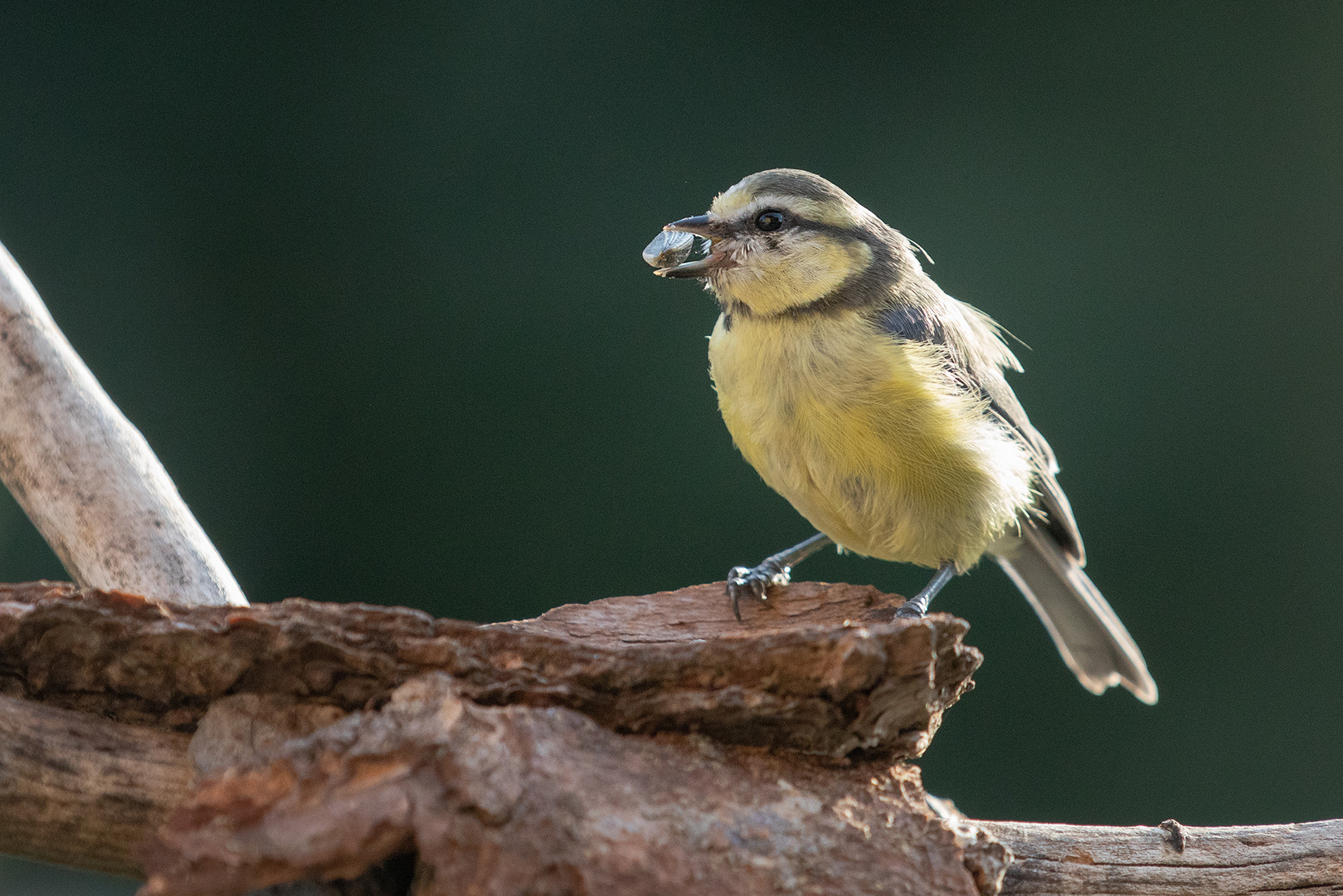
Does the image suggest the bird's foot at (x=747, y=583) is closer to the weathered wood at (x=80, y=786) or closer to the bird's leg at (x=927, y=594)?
the bird's leg at (x=927, y=594)

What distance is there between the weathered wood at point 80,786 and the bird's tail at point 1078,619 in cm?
220

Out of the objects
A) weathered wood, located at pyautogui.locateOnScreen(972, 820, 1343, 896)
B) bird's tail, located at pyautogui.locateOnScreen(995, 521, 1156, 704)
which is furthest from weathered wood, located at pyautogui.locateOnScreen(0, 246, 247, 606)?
bird's tail, located at pyautogui.locateOnScreen(995, 521, 1156, 704)

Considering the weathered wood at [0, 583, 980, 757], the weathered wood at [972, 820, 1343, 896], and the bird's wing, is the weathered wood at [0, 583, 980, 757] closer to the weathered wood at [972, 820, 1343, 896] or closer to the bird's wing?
the weathered wood at [972, 820, 1343, 896]

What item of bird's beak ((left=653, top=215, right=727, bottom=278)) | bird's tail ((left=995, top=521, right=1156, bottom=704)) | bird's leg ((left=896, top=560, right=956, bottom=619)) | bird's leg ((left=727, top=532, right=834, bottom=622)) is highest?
bird's beak ((left=653, top=215, right=727, bottom=278))

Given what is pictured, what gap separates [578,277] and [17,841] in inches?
114

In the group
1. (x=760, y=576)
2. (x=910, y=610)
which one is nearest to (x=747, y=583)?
(x=760, y=576)

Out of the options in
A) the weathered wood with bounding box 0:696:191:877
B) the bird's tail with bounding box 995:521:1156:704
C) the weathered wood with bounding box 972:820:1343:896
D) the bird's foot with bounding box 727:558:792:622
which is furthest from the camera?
the bird's tail with bounding box 995:521:1156:704

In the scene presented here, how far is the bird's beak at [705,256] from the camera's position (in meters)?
2.42


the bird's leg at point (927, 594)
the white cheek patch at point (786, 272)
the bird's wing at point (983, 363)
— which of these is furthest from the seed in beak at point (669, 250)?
the bird's leg at point (927, 594)

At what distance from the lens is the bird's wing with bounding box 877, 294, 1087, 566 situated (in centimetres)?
243

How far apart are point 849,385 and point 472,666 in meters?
1.13

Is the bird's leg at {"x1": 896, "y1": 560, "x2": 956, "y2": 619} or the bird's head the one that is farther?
the bird's head

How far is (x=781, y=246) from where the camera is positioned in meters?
2.41

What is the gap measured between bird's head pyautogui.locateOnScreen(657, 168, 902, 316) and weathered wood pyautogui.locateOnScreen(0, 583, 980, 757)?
1146 millimetres
